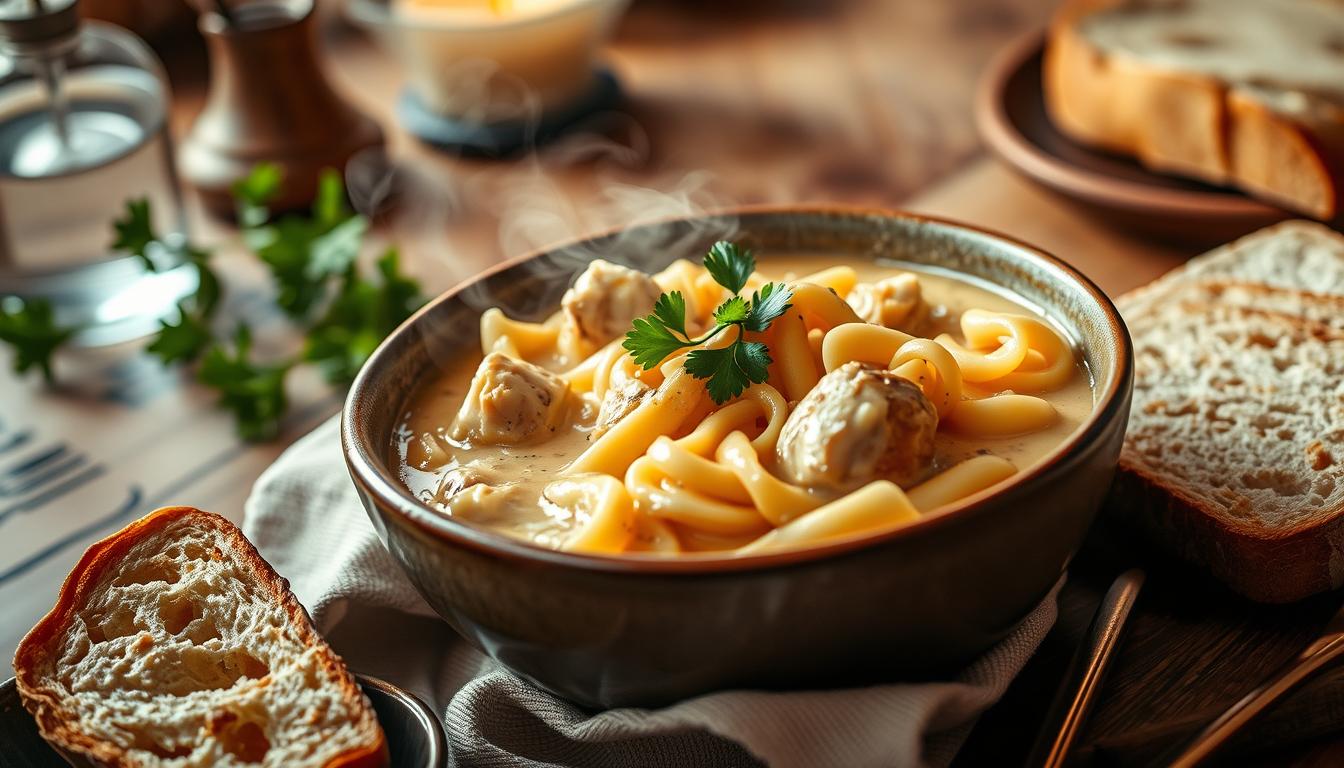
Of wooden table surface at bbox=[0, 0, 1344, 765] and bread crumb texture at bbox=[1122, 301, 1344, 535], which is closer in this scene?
wooden table surface at bbox=[0, 0, 1344, 765]

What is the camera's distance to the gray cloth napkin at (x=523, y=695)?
6.64ft

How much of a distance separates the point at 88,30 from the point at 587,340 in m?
2.39

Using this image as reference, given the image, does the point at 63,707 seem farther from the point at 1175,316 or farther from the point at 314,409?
the point at 1175,316

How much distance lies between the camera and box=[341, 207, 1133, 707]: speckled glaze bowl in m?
1.90

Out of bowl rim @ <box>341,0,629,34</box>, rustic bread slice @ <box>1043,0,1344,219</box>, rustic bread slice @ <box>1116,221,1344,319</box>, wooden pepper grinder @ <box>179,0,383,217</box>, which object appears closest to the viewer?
rustic bread slice @ <box>1116,221,1344,319</box>

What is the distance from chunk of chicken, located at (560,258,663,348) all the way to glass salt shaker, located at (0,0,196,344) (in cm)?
187

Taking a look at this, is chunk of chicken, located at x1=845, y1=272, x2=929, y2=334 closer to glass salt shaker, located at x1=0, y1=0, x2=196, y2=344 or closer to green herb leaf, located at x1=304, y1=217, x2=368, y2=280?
green herb leaf, located at x1=304, y1=217, x2=368, y2=280

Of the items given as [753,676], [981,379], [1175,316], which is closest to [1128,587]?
[981,379]

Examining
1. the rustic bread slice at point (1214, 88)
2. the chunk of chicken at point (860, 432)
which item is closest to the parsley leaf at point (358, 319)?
the chunk of chicken at point (860, 432)

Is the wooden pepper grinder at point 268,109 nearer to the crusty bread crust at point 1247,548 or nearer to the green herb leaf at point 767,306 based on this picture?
the green herb leaf at point 767,306

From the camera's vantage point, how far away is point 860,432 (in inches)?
82.4

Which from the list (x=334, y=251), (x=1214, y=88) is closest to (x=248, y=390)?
(x=334, y=251)

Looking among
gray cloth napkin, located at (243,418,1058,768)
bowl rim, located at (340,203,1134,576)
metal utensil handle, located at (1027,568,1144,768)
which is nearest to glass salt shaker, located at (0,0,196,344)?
gray cloth napkin, located at (243,418,1058,768)

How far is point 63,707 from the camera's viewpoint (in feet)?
7.20
